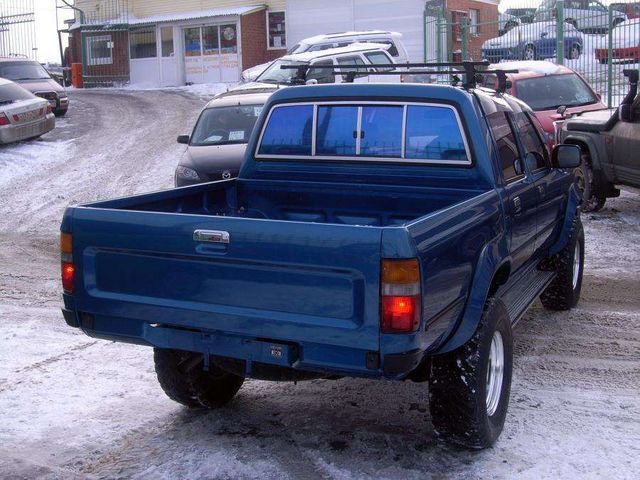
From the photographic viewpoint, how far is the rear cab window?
5477mm

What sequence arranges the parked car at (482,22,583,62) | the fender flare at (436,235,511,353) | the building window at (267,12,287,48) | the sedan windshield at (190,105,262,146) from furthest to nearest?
the building window at (267,12,287,48)
the parked car at (482,22,583,62)
the sedan windshield at (190,105,262,146)
the fender flare at (436,235,511,353)

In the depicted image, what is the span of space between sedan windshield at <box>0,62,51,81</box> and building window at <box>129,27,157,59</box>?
12920 millimetres

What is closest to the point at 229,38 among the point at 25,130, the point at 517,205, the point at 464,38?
the point at 464,38

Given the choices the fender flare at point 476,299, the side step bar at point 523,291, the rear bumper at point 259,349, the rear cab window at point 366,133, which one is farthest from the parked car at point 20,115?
the fender flare at point 476,299

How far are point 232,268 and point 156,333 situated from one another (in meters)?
0.60

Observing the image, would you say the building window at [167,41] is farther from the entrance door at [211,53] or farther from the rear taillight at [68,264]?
the rear taillight at [68,264]

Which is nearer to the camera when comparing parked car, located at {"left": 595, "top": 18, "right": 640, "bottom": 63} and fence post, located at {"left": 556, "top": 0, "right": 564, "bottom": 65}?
parked car, located at {"left": 595, "top": 18, "right": 640, "bottom": 63}

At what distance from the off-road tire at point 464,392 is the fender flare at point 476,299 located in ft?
0.24

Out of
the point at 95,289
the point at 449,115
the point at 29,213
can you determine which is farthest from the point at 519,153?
the point at 29,213

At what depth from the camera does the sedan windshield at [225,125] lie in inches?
494

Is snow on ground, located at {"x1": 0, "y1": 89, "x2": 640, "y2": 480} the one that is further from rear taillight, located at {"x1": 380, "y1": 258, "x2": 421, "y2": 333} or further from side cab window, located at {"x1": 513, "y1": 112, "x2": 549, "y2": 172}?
side cab window, located at {"x1": 513, "y1": 112, "x2": 549, "y2": 172}

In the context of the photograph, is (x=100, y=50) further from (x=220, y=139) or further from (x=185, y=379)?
(x=185, y=379)

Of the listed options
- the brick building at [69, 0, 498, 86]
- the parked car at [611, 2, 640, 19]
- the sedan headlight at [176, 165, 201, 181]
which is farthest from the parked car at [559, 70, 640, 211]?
the brick building at [69, 0, 498, 86]

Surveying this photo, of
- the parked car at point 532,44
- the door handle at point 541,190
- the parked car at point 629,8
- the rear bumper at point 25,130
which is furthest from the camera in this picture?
the parked car at point 532,44
